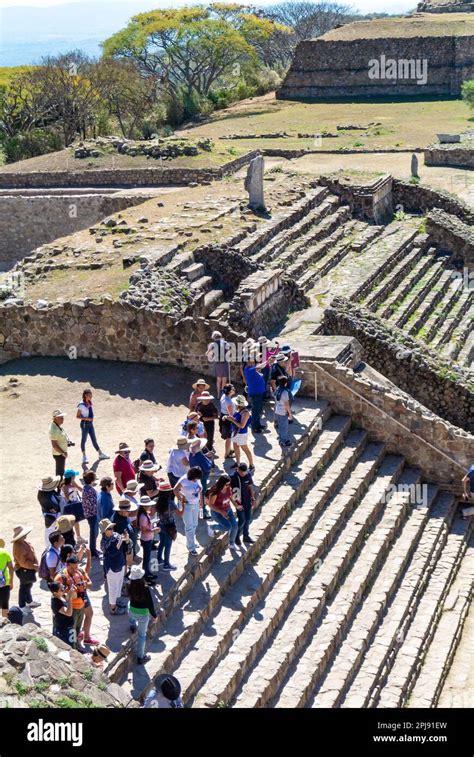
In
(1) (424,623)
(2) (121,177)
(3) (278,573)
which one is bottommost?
(1) (424,623)

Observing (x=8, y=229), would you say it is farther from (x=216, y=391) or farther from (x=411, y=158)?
(x=216, y=391)

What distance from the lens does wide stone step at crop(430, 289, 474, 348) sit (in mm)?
21772

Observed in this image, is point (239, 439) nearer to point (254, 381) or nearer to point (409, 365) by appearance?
point (254, 381)

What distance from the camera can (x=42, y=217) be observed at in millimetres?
29969

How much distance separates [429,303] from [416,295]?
308 mm

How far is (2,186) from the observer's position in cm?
3256

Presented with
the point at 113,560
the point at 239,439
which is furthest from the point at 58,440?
the point at 113,560

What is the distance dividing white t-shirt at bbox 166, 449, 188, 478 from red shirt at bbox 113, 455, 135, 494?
1.53 feet

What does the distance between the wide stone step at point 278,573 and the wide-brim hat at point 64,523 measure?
1765 millimetres

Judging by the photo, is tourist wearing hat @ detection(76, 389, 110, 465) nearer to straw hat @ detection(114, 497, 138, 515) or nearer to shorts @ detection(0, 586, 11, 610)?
straw hat @ detection(114, 497, 138, 515)

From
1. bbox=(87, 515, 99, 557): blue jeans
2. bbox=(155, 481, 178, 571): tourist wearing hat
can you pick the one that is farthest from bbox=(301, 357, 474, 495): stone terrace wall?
bbox=(87, 515, 99, 557): blue jeans

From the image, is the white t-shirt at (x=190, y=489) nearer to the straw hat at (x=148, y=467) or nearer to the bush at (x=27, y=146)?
the straw hat at (x=148, y=467)

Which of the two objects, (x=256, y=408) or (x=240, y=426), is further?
(x=256, y=408)

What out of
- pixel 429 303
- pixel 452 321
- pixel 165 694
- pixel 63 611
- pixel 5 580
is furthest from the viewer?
pixel 429 303
